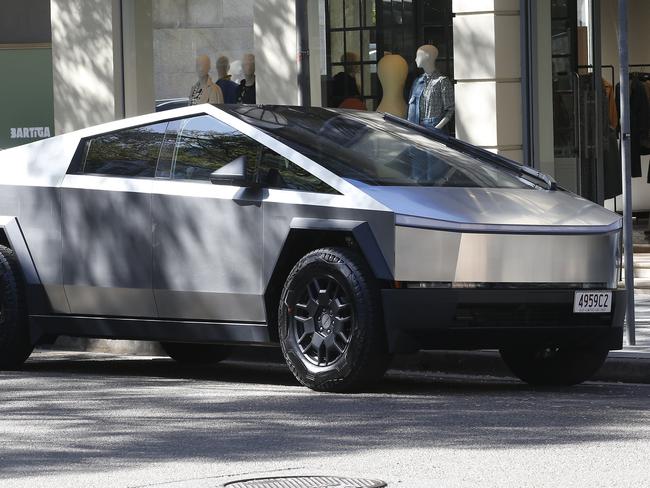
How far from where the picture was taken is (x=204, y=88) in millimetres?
18344

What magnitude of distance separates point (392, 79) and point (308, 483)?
10.8 meters

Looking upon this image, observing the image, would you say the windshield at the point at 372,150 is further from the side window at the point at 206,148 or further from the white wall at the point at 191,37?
the white wall at the point at 191,37

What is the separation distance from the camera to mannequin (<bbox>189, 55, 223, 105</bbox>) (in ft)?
59.5

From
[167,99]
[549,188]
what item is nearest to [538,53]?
[167,99]

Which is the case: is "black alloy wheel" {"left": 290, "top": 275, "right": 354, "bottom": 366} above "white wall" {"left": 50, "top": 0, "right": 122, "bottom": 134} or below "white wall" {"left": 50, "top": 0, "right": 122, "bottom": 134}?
below

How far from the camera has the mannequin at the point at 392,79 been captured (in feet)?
55.5

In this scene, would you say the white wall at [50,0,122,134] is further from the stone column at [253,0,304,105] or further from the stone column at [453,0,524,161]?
the stone column at [453,0,524,161]

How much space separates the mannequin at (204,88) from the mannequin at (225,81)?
59 millimetres

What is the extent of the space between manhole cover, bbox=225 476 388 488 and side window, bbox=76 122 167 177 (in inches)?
153

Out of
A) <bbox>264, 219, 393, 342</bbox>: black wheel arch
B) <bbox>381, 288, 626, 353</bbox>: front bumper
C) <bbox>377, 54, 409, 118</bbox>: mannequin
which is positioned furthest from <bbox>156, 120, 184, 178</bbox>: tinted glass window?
<bbox>377, 54, 409, 118</bbox>: mannequin

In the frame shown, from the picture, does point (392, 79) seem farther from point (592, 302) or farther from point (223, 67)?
point (592, 302)

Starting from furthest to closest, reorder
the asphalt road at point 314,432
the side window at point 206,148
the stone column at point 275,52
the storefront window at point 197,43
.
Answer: the storefront window at point 197,43 < the stone column at point 275,52 < the side window at point 206,148 < the asphalt road at point 314,432

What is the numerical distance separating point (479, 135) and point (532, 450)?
30.6ft

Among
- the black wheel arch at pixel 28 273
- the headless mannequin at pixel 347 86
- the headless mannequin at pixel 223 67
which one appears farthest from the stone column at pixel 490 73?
the black wheel arch at pixel 28 273
